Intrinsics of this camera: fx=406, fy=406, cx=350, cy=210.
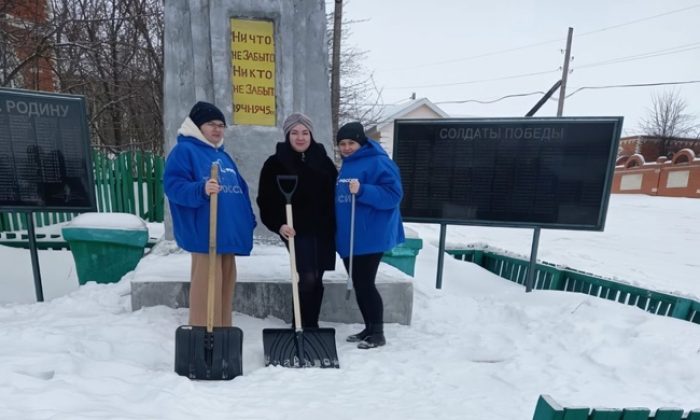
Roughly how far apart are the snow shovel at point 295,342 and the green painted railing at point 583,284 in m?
3.87

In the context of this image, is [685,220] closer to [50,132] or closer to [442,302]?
[442,302]

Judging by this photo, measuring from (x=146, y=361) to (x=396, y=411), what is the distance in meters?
1.68

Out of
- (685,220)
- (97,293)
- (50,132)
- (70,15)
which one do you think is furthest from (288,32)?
(685,220)

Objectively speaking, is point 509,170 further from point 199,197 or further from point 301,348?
point 199,197

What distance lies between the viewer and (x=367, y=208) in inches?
120

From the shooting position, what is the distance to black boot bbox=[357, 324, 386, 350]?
3.18 metres

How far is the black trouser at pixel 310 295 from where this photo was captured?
306cm

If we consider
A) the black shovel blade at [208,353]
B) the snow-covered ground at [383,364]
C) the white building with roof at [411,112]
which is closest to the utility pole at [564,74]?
the white building with roof at [411,112]

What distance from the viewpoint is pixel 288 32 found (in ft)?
Result: 13.7

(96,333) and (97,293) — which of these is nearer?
(96,333)

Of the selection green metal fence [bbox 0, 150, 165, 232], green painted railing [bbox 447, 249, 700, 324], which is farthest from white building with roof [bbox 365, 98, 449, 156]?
green painted railing [bbox 447, 249, 700, 324]

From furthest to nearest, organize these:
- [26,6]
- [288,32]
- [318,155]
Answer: [26,6] < [288,32] < [318,155]

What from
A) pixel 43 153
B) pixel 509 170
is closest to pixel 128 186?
pixel 43 153

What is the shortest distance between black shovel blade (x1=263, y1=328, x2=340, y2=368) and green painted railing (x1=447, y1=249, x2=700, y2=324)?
387 cm
